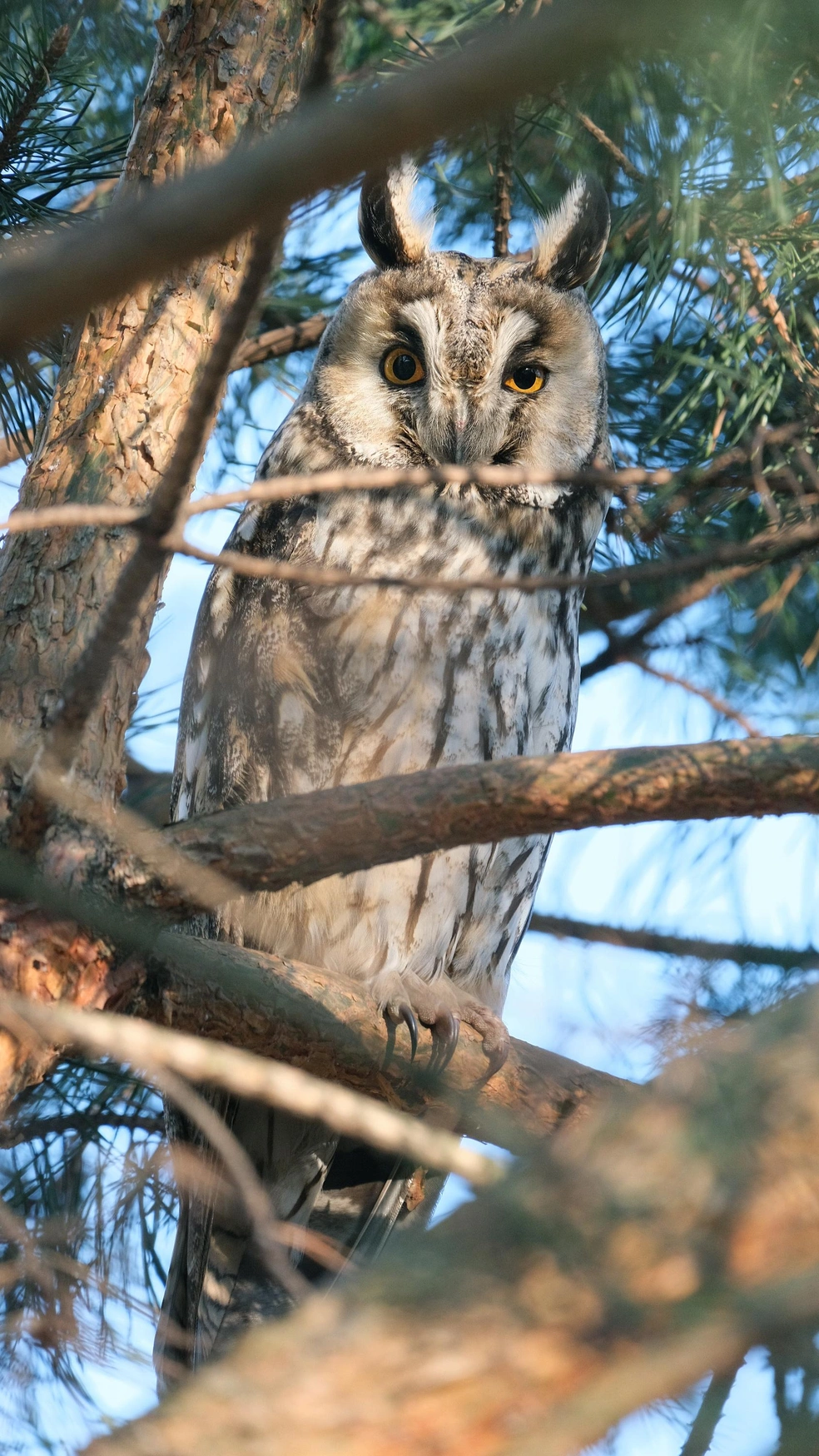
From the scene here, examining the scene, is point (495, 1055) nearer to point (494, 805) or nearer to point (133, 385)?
point (494, 805)

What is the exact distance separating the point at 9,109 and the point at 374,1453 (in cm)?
208

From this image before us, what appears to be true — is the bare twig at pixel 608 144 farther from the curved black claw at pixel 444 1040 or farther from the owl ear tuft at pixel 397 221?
the curved black claw at pixel 444 1040

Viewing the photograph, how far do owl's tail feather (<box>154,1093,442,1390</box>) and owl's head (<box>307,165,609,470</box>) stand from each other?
1197mm

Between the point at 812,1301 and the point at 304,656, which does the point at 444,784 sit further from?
the point at 304,656

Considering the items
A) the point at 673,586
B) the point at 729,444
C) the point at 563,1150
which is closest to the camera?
the point at 563,1150

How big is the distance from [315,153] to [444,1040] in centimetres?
139

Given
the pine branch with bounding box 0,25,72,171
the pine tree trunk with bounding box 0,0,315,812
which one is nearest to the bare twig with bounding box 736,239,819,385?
the pine tree trunk with bounding box 0,0,315,812

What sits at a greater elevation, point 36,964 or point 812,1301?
point 36,964

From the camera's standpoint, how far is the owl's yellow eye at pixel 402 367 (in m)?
2.26

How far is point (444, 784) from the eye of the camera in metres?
1.24

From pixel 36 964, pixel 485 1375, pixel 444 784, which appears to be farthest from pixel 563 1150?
pixel 36 964

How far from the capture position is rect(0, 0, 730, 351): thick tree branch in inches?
25.4

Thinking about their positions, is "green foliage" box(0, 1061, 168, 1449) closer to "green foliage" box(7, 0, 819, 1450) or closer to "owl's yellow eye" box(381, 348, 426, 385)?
"green foliage" box(7, 0, 819, 1450)

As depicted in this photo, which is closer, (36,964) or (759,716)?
(36,964)
